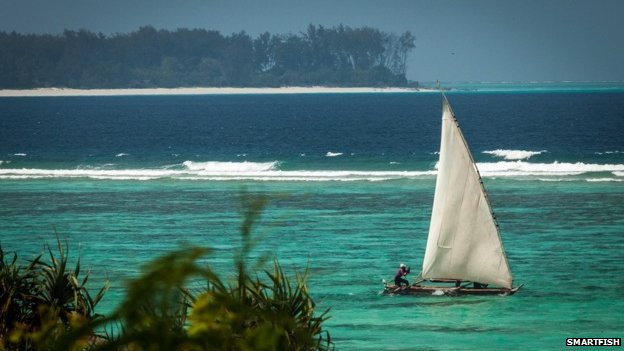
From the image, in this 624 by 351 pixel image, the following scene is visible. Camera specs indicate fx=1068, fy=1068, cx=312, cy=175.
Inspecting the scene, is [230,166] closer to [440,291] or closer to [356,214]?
[356,214]

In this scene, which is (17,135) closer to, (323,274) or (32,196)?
(32,196)

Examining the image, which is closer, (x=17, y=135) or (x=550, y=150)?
(x=550, y=150)

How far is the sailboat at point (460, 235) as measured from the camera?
77.4 ft

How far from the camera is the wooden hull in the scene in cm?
2314

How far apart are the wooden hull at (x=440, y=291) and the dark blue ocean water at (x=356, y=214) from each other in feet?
1.08

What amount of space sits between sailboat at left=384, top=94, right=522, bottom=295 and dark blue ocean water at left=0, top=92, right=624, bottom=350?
878mm

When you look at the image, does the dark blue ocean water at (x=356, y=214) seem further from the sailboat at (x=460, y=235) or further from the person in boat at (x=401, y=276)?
the sailboat at (x=460, y=235)

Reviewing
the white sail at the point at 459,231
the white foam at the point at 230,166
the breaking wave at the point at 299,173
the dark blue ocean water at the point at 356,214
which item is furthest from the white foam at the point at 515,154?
the white sail at the point at 459,231

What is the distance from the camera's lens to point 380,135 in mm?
88750

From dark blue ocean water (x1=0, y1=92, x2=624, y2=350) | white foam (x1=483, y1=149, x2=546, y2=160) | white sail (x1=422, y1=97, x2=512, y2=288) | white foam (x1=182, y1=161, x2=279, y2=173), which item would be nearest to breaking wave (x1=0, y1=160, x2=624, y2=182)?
white foam (x1=182, y1=161, x2=279, y2=173)

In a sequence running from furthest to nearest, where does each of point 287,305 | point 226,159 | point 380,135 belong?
point 380,135 → point 226,159 → point 287,305

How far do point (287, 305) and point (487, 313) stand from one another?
13112 mm

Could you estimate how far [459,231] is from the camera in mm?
23906

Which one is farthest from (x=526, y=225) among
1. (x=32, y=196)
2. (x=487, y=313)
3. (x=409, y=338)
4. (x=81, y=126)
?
(x=81, y=126)
